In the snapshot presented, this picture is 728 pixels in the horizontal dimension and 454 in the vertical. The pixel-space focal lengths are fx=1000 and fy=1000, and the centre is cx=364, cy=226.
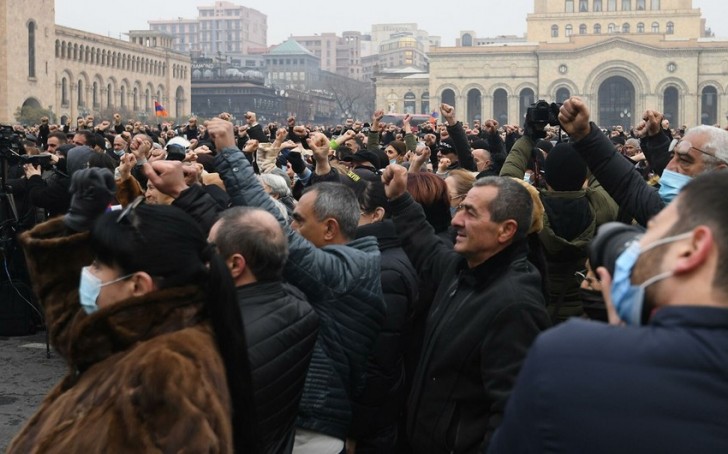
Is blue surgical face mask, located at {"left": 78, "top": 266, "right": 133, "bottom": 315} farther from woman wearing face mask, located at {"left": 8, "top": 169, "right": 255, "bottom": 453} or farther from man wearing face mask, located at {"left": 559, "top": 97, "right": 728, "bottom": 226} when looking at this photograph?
man wearing face mask, located at {"left": 559, "top": 97, "right": 728, "bottom": 226}

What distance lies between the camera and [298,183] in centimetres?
767

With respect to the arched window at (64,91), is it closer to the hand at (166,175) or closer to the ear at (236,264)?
the hand at (166,175)

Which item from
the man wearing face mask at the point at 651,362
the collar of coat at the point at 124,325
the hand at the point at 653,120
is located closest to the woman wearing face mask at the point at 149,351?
the collar of coat at the point at 124,325

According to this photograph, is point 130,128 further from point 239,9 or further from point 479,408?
point 239,9

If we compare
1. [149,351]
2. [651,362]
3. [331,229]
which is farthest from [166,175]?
[651,362]

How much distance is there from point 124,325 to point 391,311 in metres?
2.03

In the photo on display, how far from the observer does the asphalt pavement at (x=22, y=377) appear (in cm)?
643

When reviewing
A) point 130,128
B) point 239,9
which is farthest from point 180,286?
point 239,9

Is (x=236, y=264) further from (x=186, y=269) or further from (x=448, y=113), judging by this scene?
(x=448, y=113)

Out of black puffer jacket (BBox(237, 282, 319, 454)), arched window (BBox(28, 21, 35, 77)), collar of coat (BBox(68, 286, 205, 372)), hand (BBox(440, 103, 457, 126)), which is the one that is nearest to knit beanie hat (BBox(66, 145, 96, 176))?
hand (BBox(440, 103, 457, 126))

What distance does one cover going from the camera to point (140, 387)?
85.4 inches

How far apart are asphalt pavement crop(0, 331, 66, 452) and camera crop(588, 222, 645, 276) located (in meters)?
4.86

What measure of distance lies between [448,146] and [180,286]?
6824 mm

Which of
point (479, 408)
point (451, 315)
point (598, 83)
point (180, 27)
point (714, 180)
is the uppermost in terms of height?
point (180, 27)
